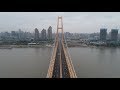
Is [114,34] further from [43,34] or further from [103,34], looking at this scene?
[43,34]

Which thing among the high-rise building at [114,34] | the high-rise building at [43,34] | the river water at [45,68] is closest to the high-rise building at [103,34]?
the high-rise building at [114,34]

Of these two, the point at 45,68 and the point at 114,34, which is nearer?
the point at 45,68

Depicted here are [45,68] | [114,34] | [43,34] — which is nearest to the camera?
[45,68]

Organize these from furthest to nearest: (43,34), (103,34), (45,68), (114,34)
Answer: (43,34)
(103,34)
(114,34)
(45,68)

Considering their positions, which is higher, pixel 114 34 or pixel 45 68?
pixel 114 34

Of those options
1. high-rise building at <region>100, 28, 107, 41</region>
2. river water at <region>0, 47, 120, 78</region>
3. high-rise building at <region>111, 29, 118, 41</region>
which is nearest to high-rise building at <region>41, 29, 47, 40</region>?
high-rise building at <region>100, 28, 107, 41</region>

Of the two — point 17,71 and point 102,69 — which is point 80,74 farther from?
point 17,71

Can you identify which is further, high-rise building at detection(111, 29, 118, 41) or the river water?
high-rise building at detection(111, 29, 118, 41)

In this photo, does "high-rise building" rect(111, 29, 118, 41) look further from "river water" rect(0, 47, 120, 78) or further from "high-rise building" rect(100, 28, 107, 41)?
"river water" rect(0, 47, 120, 78)

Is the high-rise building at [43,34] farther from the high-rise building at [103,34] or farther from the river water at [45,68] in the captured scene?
the river water at [45,68]

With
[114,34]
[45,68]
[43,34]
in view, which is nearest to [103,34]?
[114,34]
